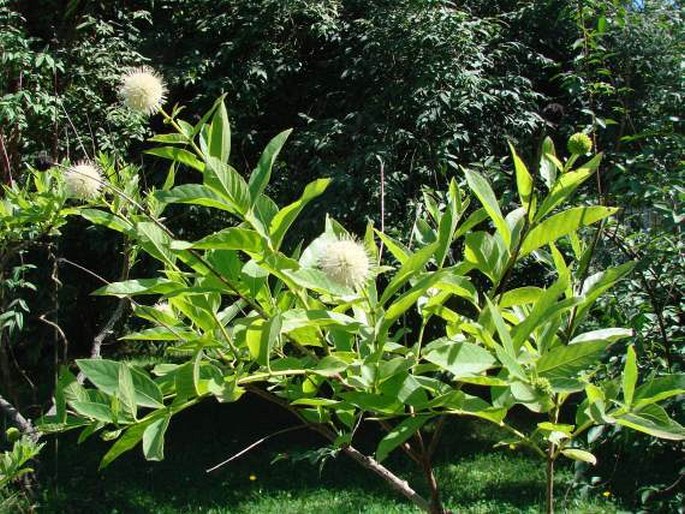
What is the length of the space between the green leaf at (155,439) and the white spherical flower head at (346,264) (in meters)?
0.27

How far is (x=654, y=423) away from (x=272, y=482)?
162 inches

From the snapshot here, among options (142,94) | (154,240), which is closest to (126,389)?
(154,240)

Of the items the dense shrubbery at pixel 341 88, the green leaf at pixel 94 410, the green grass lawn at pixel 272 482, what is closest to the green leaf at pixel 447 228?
the green leaf at pixel 94 410

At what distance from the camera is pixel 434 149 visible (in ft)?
15.1

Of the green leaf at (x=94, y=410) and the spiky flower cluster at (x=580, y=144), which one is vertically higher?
the spiky flower cluster at (x=580, y=144)

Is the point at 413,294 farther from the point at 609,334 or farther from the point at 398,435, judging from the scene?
the point at 609,334

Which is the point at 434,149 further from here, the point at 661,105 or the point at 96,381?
the point at 96,381

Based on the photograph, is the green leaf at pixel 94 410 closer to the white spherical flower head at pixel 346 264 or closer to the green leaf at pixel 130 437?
the green leaf at pixel 130 437

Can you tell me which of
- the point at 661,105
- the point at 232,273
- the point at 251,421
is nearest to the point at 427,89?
the point at 661,105

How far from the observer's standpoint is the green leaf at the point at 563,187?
0.99 metres

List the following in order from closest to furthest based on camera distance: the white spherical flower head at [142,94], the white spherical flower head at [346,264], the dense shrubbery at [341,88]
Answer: the white spherical flower head at [346,264] < the white spherical flower head at [142,94] < the dense shrubbery at [341,88]

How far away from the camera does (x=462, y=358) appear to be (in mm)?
835

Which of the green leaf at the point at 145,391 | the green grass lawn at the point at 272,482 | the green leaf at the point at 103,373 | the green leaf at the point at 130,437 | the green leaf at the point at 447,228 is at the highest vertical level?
the green leaf at the point at 447,228

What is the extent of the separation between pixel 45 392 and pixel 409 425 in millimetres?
6115
